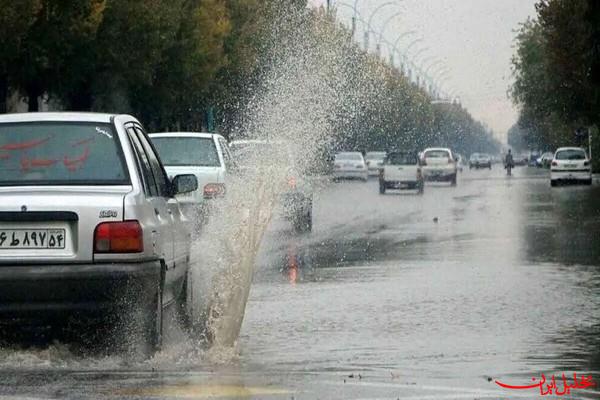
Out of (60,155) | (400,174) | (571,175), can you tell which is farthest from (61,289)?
(571,175)

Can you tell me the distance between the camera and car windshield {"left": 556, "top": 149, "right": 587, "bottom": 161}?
64.4 metres

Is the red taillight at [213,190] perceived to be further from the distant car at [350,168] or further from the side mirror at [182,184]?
the distant car at [350,168]

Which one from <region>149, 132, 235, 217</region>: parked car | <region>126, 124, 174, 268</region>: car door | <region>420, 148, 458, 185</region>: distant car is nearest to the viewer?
<region>126, 124, 174, 268</region>: car door

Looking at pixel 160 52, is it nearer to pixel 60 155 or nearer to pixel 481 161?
pixel 60 155

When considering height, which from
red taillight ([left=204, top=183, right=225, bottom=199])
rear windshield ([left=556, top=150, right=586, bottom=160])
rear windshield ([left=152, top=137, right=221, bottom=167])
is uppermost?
rear windshield ([left=152, top=137, right=221, bottom=167])

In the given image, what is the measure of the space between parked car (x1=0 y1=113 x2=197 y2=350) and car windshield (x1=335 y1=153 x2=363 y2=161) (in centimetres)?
6927

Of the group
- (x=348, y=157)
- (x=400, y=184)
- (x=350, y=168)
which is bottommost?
(x=350, y=168)

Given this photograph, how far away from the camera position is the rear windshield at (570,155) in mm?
64375

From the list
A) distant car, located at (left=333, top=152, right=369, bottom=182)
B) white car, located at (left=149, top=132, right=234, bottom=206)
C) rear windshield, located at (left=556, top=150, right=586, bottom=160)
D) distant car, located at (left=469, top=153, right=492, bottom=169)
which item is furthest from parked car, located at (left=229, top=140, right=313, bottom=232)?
distant car, located at (left=469, top=153, right=492, bottom=169)

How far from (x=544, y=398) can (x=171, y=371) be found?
7.45ft

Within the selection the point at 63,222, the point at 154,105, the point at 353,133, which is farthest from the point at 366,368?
the point at 353,133

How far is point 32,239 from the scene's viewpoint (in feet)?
A: 31.8

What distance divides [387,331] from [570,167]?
52671mm

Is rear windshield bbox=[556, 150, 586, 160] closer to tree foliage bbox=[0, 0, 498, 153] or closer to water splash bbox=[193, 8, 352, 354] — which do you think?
water splash bbox=[193, 8, 352, 354]
